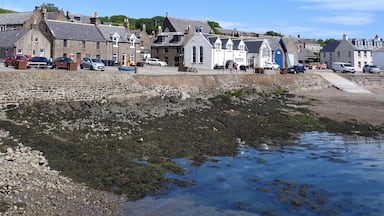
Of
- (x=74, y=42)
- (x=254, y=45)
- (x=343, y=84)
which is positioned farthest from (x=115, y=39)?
(x=343, y=84)

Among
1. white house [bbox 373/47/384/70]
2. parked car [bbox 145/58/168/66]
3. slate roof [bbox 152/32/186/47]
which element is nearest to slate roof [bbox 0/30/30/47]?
parked car [bbox 145/58/168/66]

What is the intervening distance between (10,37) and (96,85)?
36.1m

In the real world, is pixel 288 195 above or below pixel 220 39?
below

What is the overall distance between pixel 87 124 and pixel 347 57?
85.3 meters

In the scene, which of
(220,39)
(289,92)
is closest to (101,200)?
(289,92)

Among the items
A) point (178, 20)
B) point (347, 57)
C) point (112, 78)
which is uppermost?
point (178, 20)

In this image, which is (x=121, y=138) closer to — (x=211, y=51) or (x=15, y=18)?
(x=211, y=51)

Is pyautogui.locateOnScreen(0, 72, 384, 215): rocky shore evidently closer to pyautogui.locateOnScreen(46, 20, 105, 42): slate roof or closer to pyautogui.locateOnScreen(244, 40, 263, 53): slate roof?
pyautogui.locateOnScreen(46, 20, 105, 42): slate roof

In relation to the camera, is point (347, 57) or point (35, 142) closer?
point (35, 142)

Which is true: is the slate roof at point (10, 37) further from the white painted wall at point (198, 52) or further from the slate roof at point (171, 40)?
the slate roof at point (171, 40)

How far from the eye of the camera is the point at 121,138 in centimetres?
2481

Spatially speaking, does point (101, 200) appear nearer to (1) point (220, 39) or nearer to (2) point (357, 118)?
(2) point (357, 118)

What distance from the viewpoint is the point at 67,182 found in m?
17.2

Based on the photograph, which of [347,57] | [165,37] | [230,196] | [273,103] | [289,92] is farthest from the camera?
[347,57]
